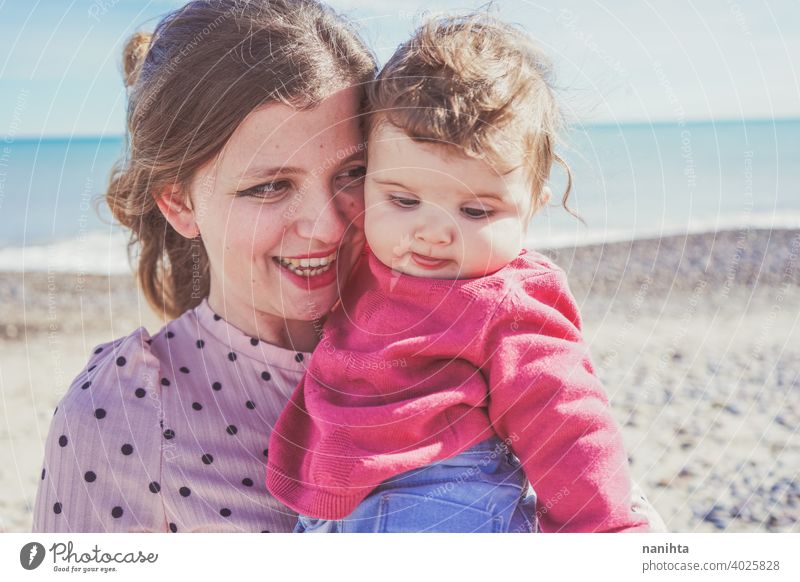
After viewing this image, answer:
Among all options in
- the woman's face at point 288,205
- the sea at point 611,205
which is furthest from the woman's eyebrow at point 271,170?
the sea at point 611,205

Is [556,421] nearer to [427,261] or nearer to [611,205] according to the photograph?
[427,261]

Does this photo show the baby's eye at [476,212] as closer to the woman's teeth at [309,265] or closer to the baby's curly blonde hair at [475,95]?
the baby's curly blonde hair at [475,95]

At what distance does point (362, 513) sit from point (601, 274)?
596 centimetres

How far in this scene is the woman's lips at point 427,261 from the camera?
1.59 m

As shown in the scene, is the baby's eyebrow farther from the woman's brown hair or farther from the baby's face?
the woman's brown hair

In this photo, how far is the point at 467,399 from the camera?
4.94ft

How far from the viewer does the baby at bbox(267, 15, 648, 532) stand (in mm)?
1477

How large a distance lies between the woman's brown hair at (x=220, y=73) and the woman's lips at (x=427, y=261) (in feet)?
1.33

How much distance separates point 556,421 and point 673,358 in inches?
162

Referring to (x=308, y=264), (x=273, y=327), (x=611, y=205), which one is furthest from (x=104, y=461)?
(x=611, y=205)

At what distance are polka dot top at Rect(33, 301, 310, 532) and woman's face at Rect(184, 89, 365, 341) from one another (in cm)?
16

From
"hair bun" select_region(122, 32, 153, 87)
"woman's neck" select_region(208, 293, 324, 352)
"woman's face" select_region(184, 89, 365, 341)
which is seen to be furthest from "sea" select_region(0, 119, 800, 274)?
"woman's face" select_region(184, 89, 365, 341)
